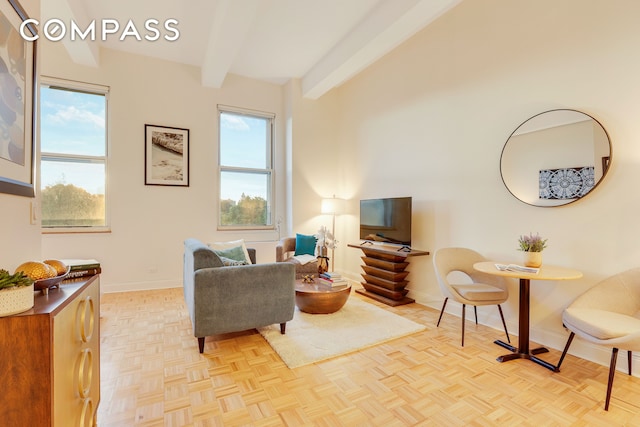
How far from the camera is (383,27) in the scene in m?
3.26

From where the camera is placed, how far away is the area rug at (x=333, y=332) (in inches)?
97.7

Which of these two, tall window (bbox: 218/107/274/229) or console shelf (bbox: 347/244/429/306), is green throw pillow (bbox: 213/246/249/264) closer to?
console shelf (bbox: 347/244/429/306)

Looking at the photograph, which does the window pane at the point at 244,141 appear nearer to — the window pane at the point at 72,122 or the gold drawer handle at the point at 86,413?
the window pane at the point at 72,122

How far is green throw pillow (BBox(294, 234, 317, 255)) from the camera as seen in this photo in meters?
4.39

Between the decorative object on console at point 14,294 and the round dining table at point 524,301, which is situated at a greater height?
the decorative object on console at point 14,294

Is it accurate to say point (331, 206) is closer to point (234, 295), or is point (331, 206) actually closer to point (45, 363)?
point (234, 295)

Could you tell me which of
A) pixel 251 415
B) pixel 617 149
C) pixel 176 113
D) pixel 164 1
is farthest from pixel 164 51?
pixel 617 149

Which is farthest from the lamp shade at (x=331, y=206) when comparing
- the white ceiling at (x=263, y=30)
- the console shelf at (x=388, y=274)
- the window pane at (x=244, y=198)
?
the white ceiling at (x=263, y=30)

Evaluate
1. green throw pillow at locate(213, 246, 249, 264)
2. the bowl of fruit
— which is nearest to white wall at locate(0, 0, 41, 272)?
the bowl of fruit

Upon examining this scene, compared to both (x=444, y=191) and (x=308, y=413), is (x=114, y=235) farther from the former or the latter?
(x=444, y=191)

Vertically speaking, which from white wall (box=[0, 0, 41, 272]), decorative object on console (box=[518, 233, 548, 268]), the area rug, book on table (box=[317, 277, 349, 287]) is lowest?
the area rug

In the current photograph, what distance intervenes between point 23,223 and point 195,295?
3.98 ft

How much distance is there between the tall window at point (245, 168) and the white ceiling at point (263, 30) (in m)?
0.75

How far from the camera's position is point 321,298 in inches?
125
